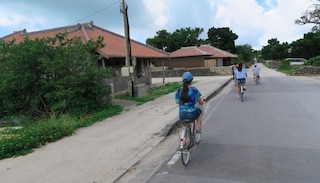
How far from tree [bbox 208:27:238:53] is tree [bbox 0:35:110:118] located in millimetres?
59927

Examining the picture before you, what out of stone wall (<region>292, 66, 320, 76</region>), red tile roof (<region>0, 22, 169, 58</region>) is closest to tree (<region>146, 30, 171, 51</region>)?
stone wall (<region>292, 66, 320, 76</region>)

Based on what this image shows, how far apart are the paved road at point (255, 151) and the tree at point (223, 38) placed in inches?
2367

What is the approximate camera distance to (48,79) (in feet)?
34.2

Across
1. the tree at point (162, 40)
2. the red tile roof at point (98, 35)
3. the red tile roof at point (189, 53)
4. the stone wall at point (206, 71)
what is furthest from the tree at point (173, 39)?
the red tile roof at point (98, 35)

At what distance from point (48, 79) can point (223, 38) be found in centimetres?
6144

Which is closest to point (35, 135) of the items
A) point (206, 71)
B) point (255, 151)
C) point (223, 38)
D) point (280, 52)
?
point (255, 151)

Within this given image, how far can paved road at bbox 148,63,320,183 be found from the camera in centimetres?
437

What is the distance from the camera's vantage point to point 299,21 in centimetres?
2733

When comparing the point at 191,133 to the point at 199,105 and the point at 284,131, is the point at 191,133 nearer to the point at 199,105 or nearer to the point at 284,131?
the point at 199,105

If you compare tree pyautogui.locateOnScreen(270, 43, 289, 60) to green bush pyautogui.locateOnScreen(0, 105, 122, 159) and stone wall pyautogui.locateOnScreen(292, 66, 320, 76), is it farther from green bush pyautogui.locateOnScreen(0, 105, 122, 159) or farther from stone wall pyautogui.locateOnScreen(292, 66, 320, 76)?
green bush pyautogui.locateOnScreen(0, 105, 122, 159)

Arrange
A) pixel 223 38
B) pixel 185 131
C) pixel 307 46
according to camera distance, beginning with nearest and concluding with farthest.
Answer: pixel 185 131, pixel 307 46, pixel 223 38

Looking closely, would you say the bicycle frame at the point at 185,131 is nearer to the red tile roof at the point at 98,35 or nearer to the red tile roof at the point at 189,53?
the red tile roof at the point at 98,35

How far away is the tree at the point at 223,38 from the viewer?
2616 inches

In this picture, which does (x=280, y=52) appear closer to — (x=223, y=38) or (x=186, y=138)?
(x=223, y=38)
